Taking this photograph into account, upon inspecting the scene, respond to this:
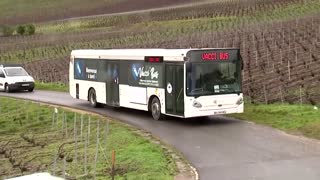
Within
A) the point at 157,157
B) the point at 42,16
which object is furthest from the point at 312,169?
the point at 42,16

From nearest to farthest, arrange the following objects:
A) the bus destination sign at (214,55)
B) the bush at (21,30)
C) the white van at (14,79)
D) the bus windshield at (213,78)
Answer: the bus windshield at (213,78)
the bus destination sign at (214,55)
the white van at (14,79)
the bush at (21,30)

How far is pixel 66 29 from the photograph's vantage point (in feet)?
320

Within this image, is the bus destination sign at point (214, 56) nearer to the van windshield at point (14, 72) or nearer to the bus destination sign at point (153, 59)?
the bus destination sign at point (153, 59)

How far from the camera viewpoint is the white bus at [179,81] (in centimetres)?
2106

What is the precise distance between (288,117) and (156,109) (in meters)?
4.76

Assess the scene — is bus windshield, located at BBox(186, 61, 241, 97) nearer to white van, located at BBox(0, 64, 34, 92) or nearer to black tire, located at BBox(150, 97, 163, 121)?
black tire, located at BBox(150, 97, 163, 121)

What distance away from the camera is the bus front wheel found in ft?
74.5

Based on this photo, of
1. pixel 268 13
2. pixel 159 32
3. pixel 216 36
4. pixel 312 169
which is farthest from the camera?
pixel 268 13

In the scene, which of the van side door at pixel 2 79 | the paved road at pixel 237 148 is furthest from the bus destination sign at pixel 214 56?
the van side door at pixel 2 79

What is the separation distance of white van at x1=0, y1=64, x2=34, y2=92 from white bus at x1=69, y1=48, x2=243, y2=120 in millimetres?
15031

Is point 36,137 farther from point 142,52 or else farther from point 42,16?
point 42,16

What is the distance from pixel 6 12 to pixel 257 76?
119 m

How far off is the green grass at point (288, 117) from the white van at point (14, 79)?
19.4m

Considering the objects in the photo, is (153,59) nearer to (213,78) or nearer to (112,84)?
(213,78)
